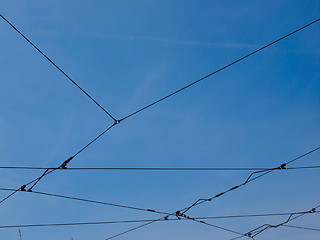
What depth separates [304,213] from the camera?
65.0 ft

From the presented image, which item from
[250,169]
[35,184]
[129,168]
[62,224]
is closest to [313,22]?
[250,169]

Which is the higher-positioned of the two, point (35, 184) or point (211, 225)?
point (35, 184)

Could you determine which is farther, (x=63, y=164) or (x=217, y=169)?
(x=217, y=169)

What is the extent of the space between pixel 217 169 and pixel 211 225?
14.8 ft

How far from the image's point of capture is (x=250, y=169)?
16.6 m

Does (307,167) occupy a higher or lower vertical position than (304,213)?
higher

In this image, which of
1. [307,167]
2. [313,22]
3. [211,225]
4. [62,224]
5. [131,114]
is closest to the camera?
[313,22]

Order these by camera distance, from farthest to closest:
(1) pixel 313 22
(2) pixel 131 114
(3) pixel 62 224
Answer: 1. (3) pixel 62 224
2. (2) pixel 131 114
3. (1) pixel 313 22

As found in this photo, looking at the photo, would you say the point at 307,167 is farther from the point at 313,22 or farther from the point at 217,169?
the point at 313,22

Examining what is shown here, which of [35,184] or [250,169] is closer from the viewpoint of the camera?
[35,184]

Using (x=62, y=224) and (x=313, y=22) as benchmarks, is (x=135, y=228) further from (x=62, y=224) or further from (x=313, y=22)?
(x=313, y=22)

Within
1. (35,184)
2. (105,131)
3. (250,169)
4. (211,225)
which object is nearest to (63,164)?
(35,184)

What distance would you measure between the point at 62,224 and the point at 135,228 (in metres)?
4.89

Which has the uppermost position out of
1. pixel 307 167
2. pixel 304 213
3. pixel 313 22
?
pixel 313 22
